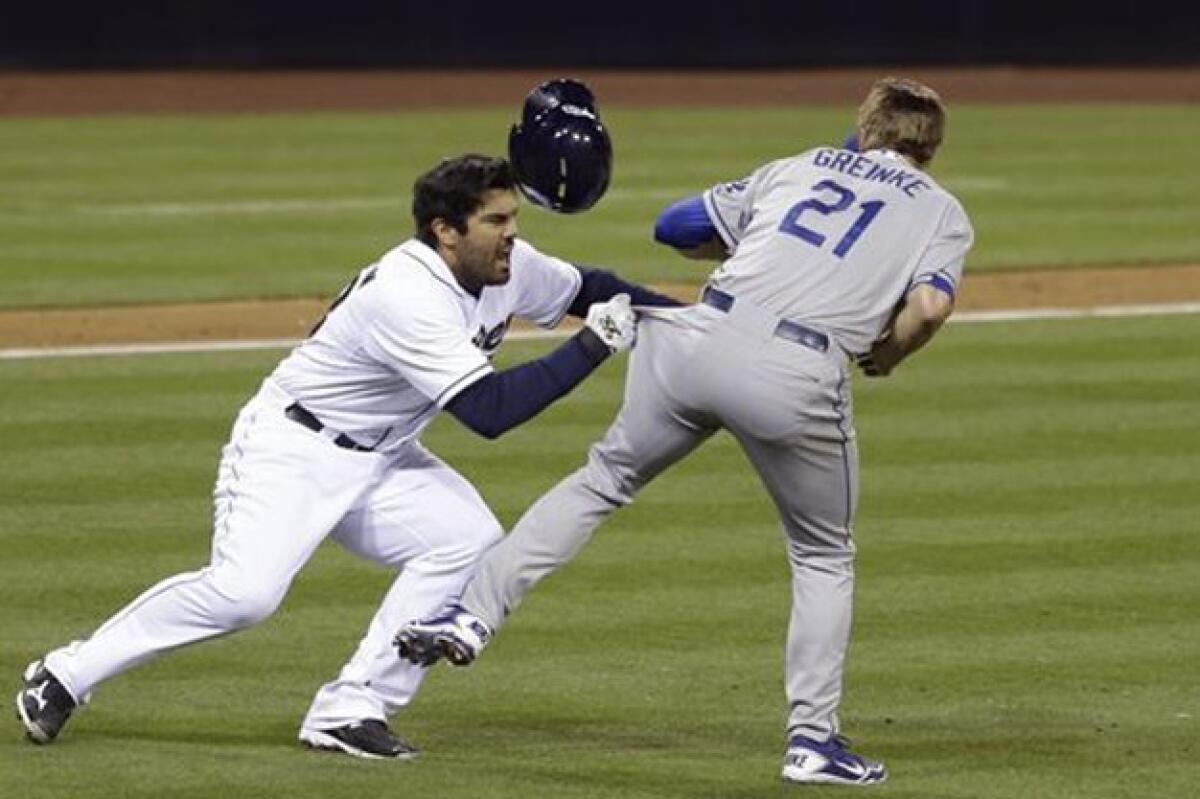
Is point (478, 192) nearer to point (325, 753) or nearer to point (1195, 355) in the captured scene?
point (325, 753)

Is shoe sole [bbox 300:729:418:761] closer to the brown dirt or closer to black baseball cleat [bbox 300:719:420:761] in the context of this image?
black baseball cleat [bbox 300:719:420:761]

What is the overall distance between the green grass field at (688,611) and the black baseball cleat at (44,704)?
0.09 meters

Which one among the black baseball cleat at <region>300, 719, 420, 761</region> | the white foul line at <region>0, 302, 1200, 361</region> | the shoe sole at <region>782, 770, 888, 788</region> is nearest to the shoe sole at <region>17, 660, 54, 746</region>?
the black baseball cleat at <region>300, 719, 420, 761</region>

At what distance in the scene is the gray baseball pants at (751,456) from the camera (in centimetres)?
654

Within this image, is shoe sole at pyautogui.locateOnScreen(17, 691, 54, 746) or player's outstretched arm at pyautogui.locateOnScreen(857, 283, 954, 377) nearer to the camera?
player's outstretched arm at pyautogui.locateOnScreen(857, 283, 954, 377)

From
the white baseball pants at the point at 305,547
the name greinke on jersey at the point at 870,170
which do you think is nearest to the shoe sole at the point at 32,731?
the white baseball pants at the point at 305,547

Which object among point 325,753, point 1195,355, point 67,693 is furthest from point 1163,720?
point 1195,355

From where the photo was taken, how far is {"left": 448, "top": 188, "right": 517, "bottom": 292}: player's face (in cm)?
671

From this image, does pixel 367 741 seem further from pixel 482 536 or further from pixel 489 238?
pixel 489 238

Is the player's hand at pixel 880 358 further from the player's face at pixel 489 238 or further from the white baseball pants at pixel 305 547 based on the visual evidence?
the white baseball pants at pixel 305 547

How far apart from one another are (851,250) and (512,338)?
7.33m

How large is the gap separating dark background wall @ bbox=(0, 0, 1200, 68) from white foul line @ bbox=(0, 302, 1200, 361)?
12.7 meters

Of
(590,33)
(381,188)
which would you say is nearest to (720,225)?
(381,188)

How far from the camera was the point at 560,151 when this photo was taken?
6.78 meters
